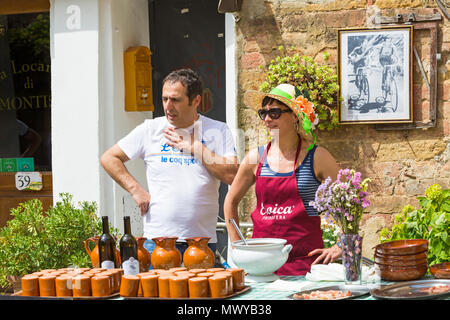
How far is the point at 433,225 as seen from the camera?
139 inches

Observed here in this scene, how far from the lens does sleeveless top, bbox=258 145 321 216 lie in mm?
3176

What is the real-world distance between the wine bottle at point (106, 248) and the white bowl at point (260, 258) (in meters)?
0.54

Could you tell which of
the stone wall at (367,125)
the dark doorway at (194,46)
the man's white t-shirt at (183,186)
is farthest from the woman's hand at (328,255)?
the dark doorway at (194,46)

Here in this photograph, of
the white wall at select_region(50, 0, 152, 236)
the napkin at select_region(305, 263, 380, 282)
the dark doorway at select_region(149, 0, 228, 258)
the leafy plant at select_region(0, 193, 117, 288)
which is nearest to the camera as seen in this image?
the napkin at select_region(305, 263, 380, 282)

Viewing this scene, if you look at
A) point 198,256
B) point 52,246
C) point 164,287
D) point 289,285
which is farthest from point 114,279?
point 52,246

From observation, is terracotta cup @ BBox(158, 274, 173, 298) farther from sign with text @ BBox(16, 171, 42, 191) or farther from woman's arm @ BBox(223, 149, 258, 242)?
sign with text @ BBox(16, 171, 42, 191)

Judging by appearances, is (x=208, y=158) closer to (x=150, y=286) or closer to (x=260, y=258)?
(x=260, y=258)

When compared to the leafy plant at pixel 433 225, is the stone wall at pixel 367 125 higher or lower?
higher

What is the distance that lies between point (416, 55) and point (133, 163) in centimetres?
259

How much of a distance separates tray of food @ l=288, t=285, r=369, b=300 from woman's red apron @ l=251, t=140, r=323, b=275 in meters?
0.61

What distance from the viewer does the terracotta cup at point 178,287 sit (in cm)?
246

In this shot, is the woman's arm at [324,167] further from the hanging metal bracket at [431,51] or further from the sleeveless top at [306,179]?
the hanging metal bracket at [431,51]

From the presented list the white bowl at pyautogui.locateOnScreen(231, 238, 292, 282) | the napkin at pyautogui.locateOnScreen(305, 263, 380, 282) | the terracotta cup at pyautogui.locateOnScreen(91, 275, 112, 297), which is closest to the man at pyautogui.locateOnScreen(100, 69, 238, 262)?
the white bowl at pyautogui.locateOnScreen(231, 238, 292, 282)

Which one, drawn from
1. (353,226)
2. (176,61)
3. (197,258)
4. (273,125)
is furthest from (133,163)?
(353,226)
